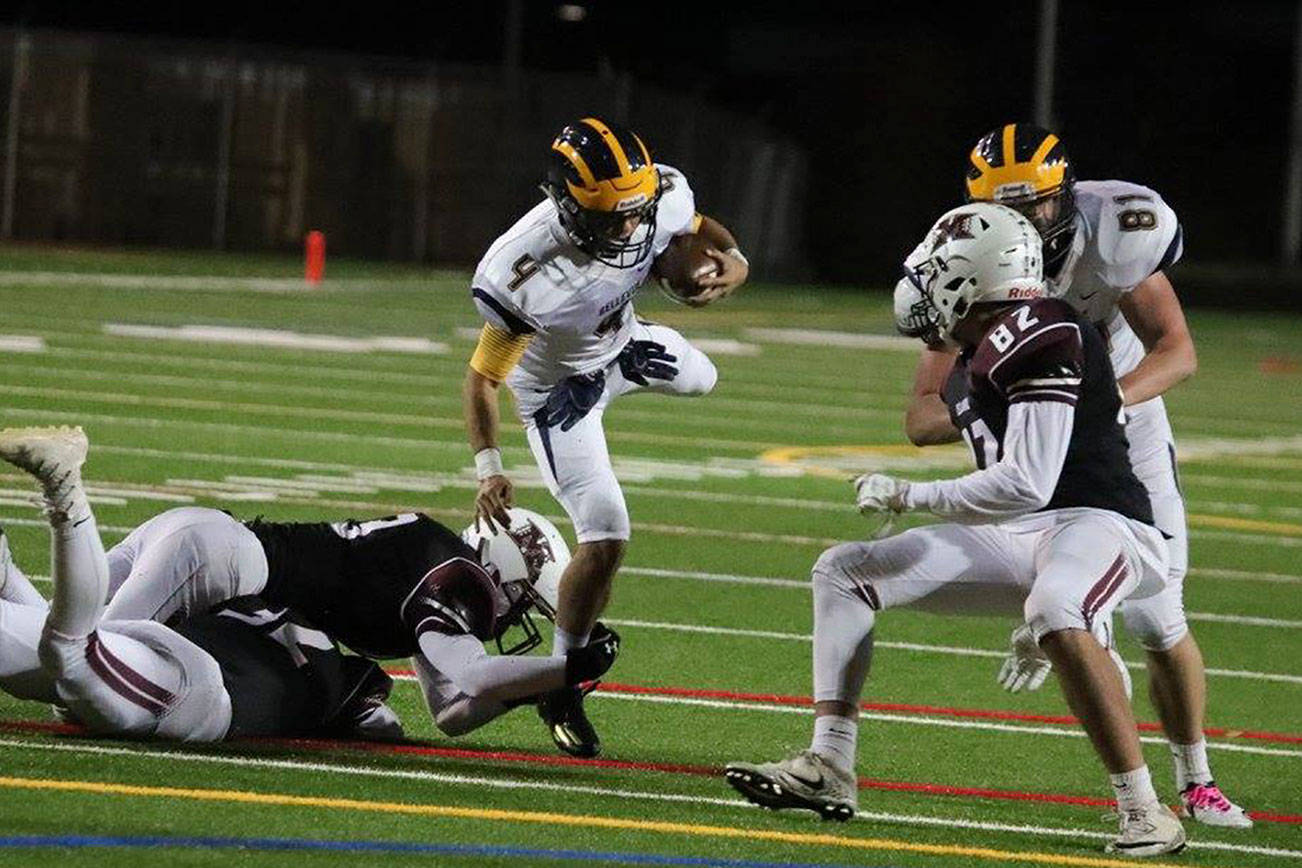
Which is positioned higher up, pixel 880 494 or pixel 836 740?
pixel 880 494

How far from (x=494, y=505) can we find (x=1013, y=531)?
4.81 feet

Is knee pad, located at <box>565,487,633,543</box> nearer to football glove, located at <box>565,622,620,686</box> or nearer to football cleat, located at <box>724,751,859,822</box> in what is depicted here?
football glove, located at <box>565,622,620,686</box>

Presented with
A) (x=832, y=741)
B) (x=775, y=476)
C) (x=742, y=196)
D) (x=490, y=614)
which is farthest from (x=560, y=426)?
(x=742, y=196)

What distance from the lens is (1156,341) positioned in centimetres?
708

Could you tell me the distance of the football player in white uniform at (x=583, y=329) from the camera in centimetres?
729

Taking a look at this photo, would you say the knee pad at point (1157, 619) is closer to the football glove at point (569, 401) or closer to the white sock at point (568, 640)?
the white sock at point (568, 640)

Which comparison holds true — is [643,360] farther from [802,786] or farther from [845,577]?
[802,786]

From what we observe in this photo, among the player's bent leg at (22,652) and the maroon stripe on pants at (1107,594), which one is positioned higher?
the maroon stripe on pants at (1107,594)

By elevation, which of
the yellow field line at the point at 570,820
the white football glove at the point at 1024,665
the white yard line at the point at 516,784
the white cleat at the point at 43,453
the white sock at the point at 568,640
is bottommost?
the white yard line at the point at 516,784

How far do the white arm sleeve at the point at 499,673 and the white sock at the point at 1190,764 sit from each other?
1.57 metres

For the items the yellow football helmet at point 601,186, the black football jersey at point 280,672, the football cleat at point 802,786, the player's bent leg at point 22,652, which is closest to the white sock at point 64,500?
the player's bent leg at point 22,652

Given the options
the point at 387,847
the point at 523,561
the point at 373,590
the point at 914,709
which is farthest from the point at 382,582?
the point at 914,709

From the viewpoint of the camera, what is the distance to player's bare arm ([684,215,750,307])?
7.68 meters

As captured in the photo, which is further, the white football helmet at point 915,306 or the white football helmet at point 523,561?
the white football helmet at point 523,561
